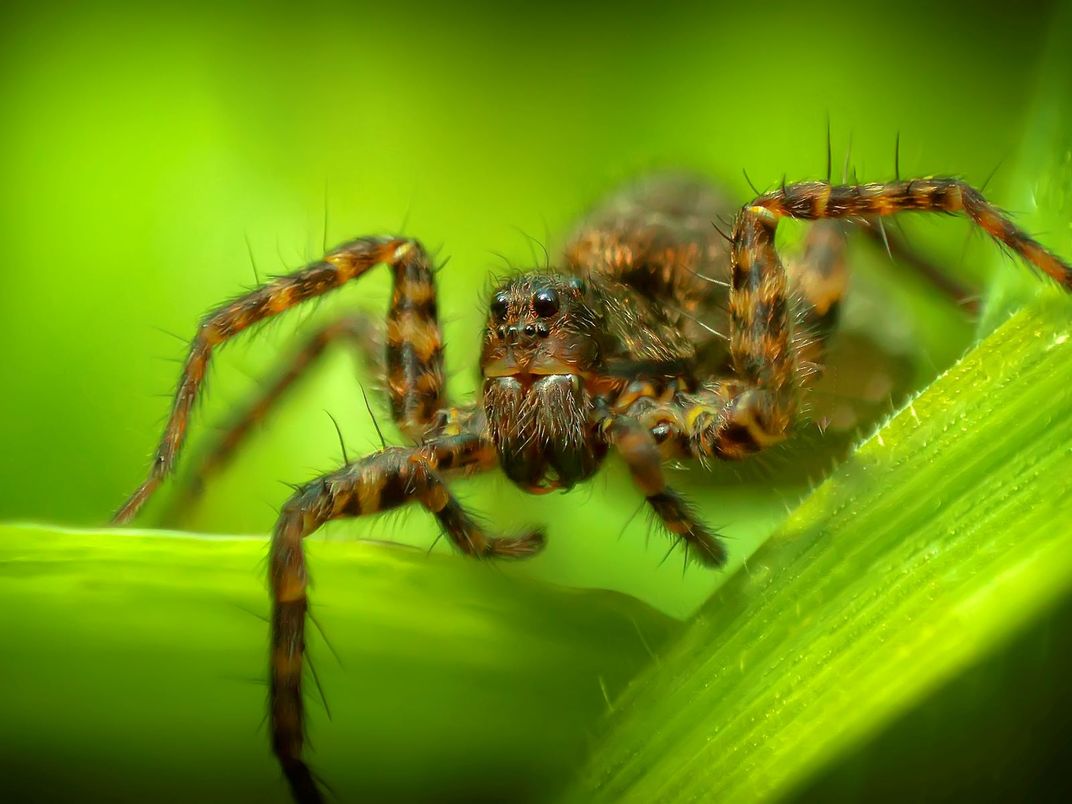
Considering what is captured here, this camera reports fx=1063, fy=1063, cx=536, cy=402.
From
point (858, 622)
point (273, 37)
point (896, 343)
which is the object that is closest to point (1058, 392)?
point (858, 622)

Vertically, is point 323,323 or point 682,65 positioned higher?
point 682,65

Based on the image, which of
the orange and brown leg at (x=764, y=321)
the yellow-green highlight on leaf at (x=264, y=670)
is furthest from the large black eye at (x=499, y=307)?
the yellow-green highlight on leaf at (x=264, y=670)

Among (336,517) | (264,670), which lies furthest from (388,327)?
(264,670)

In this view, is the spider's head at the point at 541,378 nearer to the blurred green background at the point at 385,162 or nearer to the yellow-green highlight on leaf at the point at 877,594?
the blurred green background at the point at 385,162

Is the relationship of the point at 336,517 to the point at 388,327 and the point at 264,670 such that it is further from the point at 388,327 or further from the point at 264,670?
the point at 388,327

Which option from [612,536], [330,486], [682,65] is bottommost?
[612,536]

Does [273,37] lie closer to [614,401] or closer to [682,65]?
[682,65]
